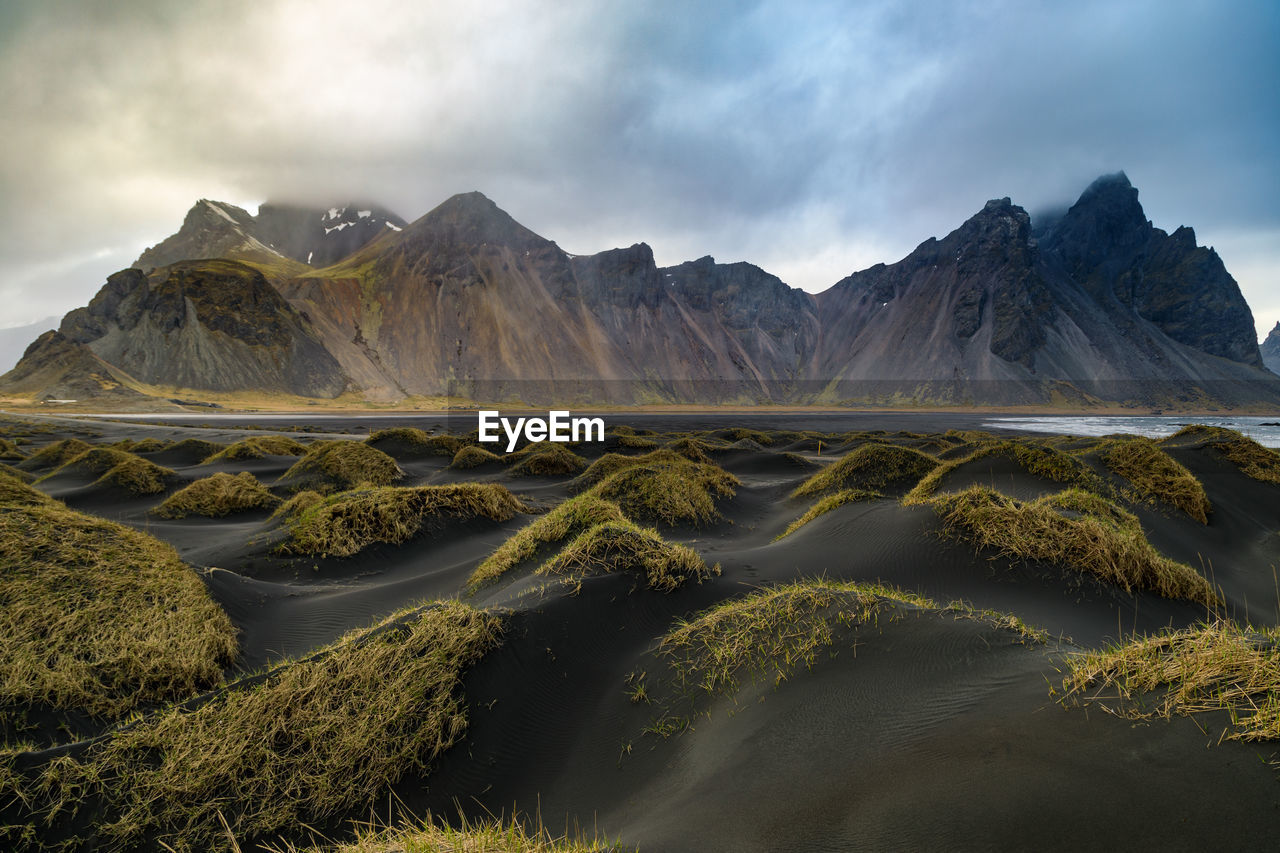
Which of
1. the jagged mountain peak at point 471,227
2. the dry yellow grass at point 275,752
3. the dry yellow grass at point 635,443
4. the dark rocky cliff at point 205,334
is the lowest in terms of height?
the dry yellow grass at point 275,752

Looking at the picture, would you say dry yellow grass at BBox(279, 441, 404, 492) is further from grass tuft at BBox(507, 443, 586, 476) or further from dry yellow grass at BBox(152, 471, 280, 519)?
grass tuft at BBox(507, 443, 586, 476)

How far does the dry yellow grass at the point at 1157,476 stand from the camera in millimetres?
14719

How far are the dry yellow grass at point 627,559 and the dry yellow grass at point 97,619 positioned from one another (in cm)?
433

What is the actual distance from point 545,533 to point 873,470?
12741mm

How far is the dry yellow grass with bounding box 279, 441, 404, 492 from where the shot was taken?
20.4 m

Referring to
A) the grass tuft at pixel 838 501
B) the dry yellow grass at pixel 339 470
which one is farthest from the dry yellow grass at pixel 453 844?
the dry yellow grass at pixel 339 470

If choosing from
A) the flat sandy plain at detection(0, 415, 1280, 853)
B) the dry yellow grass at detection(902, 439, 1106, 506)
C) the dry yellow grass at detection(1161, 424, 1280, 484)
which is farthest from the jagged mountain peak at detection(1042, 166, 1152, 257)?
the flat sandy plain at detection(0, 415, 1280, 853)

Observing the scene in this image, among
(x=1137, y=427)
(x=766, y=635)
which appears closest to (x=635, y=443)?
(x=766, y=635)

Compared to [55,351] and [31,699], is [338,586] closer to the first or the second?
[31,699]

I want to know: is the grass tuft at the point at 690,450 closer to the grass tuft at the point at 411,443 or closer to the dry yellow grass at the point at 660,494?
the dry yellow grass at the point at 660,494

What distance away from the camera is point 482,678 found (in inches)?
232

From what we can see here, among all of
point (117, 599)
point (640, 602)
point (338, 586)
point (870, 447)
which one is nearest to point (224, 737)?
point (117, 599)

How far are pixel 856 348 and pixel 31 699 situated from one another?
197591 millimetres

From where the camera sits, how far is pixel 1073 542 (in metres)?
8.77
